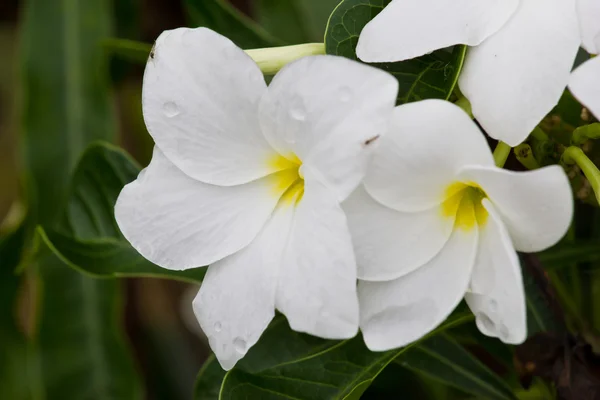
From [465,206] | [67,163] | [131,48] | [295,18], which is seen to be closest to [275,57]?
[465,206]

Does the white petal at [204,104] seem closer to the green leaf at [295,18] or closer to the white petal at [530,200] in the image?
the white petal at [530,200]

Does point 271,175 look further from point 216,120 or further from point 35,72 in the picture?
point 35,72

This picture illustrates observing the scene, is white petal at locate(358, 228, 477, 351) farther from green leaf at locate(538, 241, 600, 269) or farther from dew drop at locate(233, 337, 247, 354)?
green leaf at locate(538, 241, 600, 269)

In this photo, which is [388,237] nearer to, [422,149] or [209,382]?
[422,149]

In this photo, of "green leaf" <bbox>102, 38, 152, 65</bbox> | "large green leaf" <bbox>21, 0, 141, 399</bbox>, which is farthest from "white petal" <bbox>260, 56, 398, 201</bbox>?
"large green leaf" <bbox>21, 0, 141, 399</bbox>

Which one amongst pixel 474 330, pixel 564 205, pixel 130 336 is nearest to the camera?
pixel 564 205

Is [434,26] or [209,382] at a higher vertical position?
[434,26]

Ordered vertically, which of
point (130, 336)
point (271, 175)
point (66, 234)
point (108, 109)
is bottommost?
point (130, 336)

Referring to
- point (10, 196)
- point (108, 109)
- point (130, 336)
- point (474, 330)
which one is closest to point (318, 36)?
point (108, 109)
